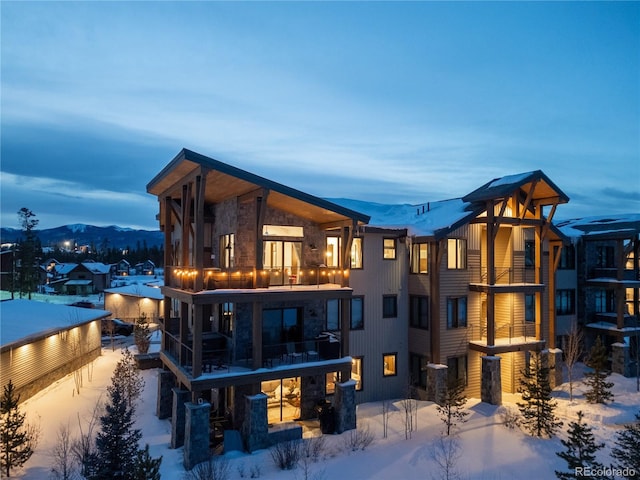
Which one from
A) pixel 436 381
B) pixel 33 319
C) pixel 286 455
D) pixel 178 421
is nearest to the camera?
pixel 286 455

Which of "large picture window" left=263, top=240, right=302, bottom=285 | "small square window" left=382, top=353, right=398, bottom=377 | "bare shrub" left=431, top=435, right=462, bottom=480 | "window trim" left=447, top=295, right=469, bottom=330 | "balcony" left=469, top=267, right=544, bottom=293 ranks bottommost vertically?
"bare shrub" left=431, top=435, right=462, bottom=480

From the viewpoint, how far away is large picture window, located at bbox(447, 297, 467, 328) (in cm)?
2203

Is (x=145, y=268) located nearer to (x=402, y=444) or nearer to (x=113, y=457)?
(x=402, y=444)

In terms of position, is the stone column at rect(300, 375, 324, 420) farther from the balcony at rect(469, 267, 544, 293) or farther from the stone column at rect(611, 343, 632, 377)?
the stone column at rect(611, 343, 632, 377)

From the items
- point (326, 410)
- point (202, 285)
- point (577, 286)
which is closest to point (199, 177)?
point (202, 285)

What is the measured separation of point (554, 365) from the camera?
23.6 m

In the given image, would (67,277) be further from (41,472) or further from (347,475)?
(347,475)

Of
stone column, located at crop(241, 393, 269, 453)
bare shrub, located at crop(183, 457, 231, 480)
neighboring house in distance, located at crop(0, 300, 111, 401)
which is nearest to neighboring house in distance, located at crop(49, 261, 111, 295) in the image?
neighboring house in distance, located at crop(0, 300, 111, 401)

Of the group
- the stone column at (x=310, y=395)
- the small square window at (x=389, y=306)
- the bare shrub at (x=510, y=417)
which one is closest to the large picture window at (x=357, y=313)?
the small square window at (x=389, y=306)

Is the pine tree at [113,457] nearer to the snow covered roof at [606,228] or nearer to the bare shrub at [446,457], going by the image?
the bare shrub at [446,457]

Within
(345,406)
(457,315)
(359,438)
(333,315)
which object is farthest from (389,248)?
(359,438)

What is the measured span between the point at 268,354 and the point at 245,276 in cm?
360

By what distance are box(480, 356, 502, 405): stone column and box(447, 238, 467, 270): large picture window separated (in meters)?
4.66

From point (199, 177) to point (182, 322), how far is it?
591cm
